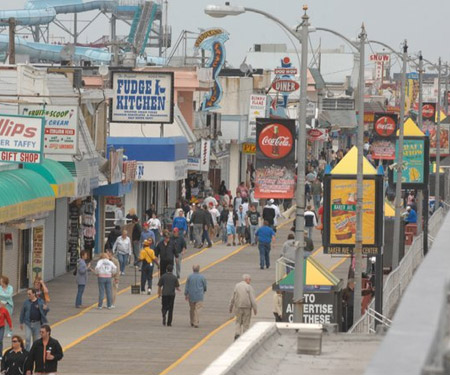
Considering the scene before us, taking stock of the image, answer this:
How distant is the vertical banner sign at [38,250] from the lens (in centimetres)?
3456

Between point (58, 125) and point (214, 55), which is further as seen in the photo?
point (214, 55)

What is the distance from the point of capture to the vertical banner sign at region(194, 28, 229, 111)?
193 ft

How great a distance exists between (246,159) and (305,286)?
46646 millimetres

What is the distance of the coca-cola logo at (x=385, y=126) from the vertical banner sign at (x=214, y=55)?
6613mm

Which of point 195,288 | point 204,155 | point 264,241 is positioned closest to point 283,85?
point 204,155

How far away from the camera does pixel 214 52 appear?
197 feet

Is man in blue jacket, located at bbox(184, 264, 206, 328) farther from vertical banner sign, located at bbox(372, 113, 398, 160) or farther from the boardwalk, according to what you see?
vertical banner sign, located at bbox(372, 113, 398, 160)

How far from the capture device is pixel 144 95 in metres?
43.9

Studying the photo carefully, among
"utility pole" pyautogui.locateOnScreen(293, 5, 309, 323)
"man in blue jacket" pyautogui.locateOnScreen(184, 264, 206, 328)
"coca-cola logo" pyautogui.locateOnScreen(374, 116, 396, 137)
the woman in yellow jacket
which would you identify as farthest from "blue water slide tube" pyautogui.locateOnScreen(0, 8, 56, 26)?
"utility pole" pyautogui.locateOnScreen(293, 5, 309, 323)

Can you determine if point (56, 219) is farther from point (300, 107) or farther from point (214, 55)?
point (214, 55)

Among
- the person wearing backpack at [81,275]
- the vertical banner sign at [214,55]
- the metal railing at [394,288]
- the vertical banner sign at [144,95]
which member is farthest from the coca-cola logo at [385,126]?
the person wearing backpack at [81,275]

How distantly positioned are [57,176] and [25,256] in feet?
6.86

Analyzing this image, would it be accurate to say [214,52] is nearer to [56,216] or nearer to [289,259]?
[56,216]

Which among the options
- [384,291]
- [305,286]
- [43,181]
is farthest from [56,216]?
[305,286]
